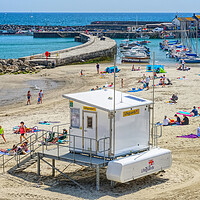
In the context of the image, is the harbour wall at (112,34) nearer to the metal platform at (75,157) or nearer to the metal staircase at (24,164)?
the metal staircase at (24,164)

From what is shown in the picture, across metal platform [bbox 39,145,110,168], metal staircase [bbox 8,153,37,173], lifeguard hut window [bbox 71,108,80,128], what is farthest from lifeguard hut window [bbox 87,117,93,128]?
metal staircase [bbox 8,153,37,173]

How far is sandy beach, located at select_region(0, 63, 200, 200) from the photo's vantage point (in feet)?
43.8

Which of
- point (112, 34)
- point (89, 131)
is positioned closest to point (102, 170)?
point (89, 131)

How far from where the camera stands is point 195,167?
1528cm

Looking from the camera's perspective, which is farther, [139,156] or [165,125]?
[165,125]

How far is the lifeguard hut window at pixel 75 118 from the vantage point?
14.6m

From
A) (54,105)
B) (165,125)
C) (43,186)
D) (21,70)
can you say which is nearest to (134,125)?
(43,186)

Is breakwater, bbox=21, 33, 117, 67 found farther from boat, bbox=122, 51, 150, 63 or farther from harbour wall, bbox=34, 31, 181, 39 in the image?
harbour wall, bbox=34, 31, 181, 39

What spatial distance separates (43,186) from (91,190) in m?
1.60

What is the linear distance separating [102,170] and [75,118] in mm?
2109

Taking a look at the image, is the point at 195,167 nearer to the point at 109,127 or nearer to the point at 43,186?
the point at 109,127

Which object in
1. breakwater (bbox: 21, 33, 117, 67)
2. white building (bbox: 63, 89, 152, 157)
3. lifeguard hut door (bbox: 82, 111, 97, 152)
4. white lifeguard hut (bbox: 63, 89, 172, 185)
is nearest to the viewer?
white lifeguard hut (bbox: 63, 89, 172, 185)

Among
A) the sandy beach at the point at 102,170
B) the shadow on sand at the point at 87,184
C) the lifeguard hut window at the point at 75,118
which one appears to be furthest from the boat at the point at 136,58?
the lifeguard hut window at the point at 75,118

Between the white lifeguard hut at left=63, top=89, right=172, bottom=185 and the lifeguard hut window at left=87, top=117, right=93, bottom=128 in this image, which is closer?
the white lifeguard hut at left=63, top=89, right=172, bottom=185
